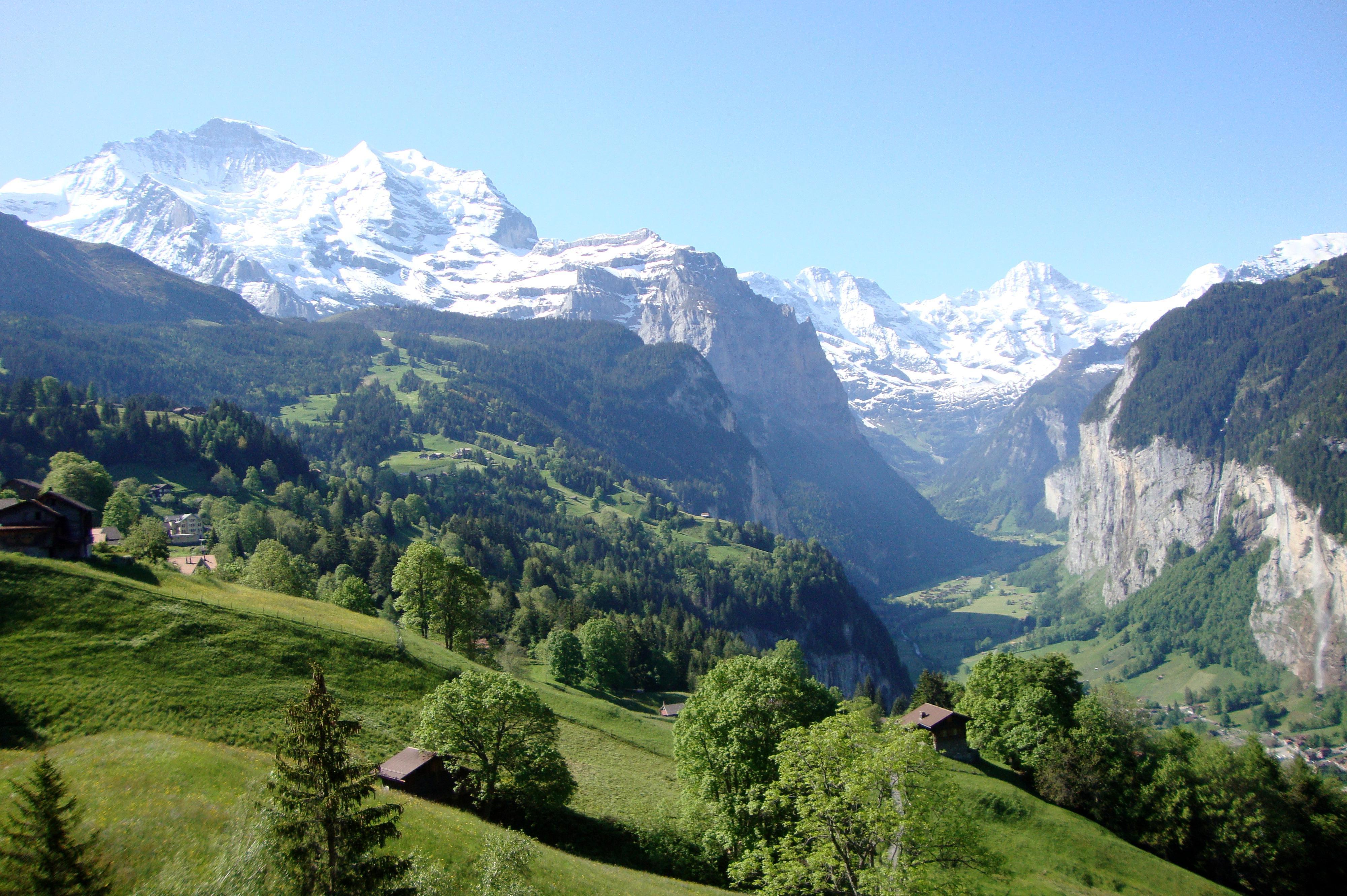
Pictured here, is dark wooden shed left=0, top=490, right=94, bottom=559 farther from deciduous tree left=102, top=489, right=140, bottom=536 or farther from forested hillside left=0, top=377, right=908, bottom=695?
deciduous tree left=102, top=489, right=140, bottom=536

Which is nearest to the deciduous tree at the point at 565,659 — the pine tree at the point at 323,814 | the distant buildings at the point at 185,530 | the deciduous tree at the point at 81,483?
the deciduous tree at the point at 81,483

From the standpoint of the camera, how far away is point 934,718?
67.8m

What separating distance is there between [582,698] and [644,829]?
95.6 ft

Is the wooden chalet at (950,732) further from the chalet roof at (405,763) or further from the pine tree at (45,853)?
the pine tree at (45,853)

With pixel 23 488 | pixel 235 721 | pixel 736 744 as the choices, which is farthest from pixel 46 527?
pixel 736 744

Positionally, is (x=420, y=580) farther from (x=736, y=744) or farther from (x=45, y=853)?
(x=45, y=853)

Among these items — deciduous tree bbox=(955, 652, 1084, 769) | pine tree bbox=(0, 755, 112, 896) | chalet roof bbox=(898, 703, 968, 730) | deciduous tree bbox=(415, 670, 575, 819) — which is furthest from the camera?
chalet roof bbox=(898, 703, 968, 730)

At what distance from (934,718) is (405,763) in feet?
160

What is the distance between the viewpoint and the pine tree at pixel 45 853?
1553 centimetres

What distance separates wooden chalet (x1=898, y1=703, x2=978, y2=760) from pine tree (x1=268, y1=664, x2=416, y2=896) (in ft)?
191

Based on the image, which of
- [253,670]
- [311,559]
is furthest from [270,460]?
[253,670]

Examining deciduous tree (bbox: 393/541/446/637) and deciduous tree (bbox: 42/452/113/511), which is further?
deciduous tree (bbox: 42/452/113/511)

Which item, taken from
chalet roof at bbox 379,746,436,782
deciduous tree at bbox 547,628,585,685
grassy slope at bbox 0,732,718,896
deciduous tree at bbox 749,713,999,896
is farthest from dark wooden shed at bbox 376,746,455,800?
deciduous tree at bbox 547,628,585,685

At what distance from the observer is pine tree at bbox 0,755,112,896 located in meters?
15.5
